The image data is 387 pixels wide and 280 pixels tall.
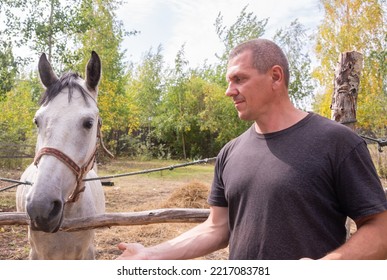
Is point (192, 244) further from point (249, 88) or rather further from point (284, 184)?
point (249, 88)

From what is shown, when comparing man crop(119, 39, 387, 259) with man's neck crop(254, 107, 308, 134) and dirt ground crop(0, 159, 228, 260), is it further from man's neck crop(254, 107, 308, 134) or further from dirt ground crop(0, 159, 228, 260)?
dirt ground crop(0, 159, 228, 260)

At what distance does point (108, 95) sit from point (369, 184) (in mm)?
11893

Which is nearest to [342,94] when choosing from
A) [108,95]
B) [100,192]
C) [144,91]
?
[100,192]

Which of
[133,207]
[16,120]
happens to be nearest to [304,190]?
[133,207]

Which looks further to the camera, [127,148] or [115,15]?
[127,148]

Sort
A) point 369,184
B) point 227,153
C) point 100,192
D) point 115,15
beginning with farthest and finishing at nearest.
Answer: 1. point 115,15
2. point 100,192
3. point 227,153
4. point 369,184

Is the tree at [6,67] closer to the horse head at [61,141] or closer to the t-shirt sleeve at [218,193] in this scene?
the horse head at [61,141]

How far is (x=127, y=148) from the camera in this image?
20.9 meters

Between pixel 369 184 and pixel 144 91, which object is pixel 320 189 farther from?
pixel 144 91

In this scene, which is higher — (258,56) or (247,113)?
(258,56)

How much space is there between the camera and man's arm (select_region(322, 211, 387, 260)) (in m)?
1.26

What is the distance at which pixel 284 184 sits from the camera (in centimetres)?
142

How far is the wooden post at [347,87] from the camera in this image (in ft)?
9.43

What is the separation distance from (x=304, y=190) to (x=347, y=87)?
6.14 ft
